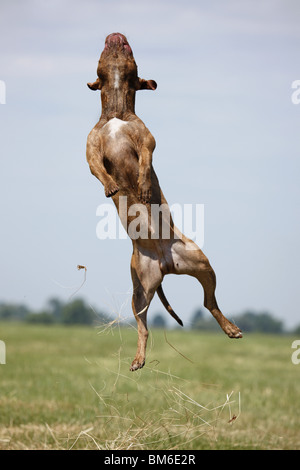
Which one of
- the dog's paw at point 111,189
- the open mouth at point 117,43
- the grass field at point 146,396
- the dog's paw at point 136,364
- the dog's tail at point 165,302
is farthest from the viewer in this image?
the grass field at point 146,396

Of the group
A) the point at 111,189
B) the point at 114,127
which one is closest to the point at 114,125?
the point at 114,127

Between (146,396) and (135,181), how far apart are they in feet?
23.5

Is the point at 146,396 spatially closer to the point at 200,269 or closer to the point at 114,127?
the point at 200,269

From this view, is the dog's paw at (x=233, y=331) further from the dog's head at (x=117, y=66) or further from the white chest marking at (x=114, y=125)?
the dog's head at (x=117, y=66)

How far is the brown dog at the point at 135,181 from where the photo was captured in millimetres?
3586

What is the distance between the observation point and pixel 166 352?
707 inches

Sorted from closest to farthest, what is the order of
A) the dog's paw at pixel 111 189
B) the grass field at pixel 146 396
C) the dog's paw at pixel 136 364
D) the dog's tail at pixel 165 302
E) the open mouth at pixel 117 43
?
the dog's paw at pixel 111 189, the dog's paw at pixel 136 364, the open mouth at pixel 117 43, the dog's tail at pixel 165 302, the grass field at pixel 146 396

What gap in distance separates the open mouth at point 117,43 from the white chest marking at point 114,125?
42 cm

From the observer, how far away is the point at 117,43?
368 centimetres

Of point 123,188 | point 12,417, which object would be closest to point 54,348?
point 12,417

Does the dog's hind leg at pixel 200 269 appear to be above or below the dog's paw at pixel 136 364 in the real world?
above

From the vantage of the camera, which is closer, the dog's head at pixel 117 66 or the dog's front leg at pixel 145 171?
the dog's front leg at pixel 145 171

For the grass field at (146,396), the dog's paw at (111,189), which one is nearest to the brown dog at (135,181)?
the dog's paw at (111,189)

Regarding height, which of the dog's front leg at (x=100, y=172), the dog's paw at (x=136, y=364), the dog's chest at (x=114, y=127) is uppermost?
the dog's chest at (x=114, y=127)
